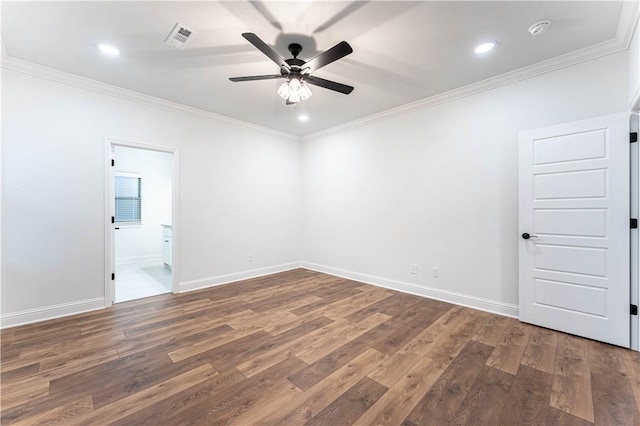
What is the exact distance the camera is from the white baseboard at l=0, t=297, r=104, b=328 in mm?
2863

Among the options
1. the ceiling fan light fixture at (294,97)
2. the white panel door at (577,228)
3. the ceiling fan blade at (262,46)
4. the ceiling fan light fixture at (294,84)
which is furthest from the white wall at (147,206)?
the white panel door at (577,228)

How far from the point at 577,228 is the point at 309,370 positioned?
9.63 feet

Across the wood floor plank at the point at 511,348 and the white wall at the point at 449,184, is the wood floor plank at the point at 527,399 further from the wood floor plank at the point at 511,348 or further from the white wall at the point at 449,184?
the white wall at the point at 449,184

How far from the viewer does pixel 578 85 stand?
2.75 metres

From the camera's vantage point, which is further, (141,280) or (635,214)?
(141,280)

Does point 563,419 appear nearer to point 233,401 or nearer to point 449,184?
point 233,401

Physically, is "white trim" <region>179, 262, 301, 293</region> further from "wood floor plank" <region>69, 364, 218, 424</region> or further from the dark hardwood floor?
"wood floor plank" <region>69, 364, 218, 424</region>

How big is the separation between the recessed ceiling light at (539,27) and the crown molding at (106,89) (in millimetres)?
4032

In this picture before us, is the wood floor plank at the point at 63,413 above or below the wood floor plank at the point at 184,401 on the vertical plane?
below

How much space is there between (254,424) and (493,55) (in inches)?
149

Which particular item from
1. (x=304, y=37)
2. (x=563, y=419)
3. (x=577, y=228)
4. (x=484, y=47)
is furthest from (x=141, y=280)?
(x=577, y=228)

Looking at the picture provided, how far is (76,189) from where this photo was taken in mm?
3250

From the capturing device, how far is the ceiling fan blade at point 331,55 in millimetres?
2016

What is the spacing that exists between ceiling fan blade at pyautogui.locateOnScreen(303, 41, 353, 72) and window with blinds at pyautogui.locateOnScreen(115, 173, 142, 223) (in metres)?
5.91
